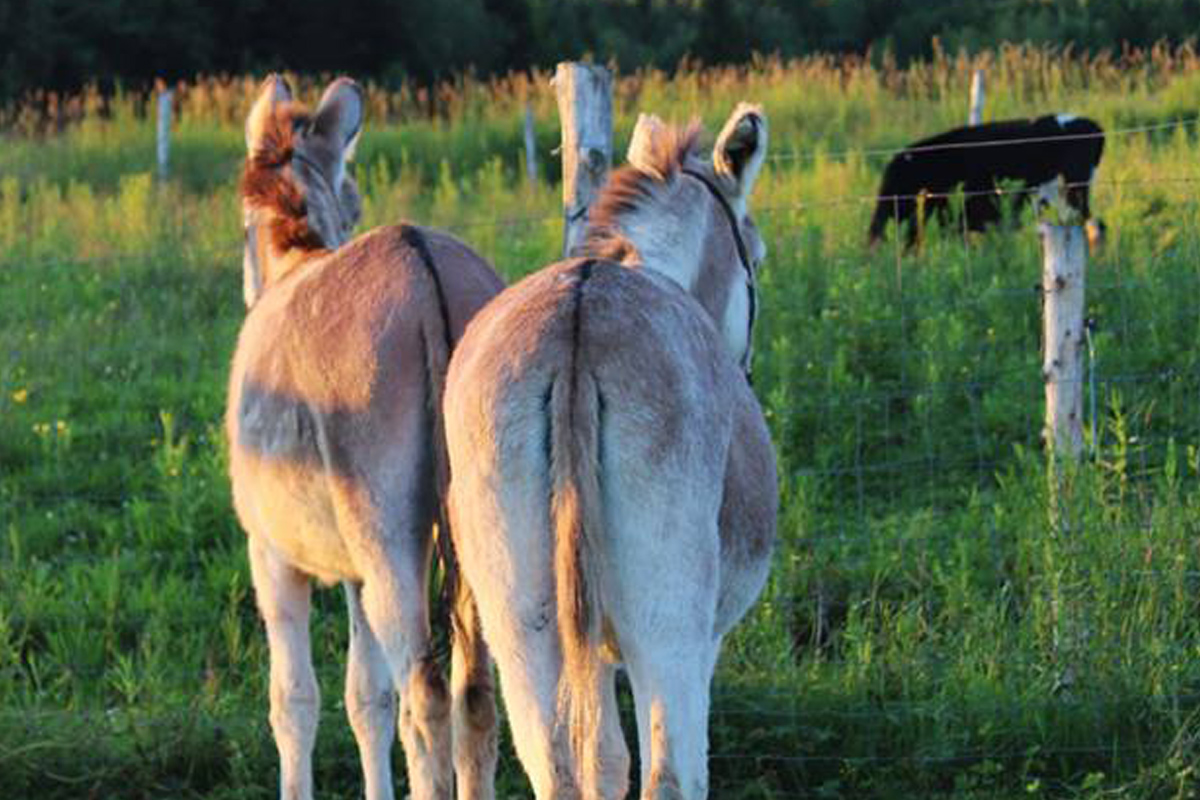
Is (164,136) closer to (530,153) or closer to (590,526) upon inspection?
(530,153)

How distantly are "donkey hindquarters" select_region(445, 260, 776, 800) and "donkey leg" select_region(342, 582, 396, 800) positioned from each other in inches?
67.9

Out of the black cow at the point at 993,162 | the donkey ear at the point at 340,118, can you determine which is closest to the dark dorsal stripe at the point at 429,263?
the donkey ear at the point at 340,118

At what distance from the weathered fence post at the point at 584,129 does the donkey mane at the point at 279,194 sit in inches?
44.7

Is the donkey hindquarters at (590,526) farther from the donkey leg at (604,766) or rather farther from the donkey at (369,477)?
the donkey at (369,477)

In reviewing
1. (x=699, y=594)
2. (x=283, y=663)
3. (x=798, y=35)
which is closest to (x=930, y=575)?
(x=283, y=663)

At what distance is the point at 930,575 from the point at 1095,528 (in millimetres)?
1074

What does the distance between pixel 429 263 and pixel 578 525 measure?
1.44 metres

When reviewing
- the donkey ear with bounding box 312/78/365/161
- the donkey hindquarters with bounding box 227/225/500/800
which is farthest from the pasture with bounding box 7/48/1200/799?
the donkey ear with bounding box 312/78/365/161

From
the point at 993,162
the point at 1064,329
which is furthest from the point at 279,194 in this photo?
the point at 993,162

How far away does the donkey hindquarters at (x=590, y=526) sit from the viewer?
12.8 ft

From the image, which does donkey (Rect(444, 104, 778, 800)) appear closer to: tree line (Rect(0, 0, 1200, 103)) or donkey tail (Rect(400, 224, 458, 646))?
donkey tail (Rect(400, 224, 458, 646))

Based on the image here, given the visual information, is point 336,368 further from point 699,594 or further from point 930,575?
point 930,575

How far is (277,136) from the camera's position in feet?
20.5

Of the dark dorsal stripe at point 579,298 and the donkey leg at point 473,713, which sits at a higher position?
the dark dorsal stripe at point 579,298
